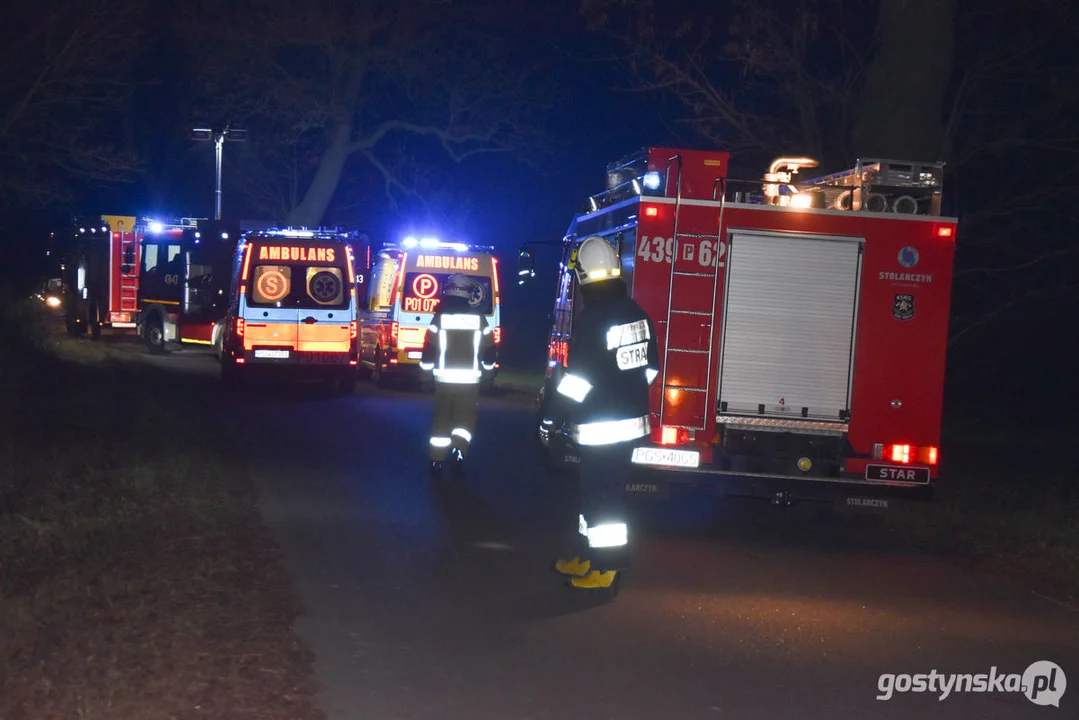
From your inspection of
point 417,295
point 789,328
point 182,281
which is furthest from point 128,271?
point 789,328

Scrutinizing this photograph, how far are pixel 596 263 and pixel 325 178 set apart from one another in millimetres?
33126

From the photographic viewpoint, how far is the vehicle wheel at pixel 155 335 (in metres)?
30.8

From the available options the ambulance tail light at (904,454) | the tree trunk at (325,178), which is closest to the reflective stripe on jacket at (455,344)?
the ambulance tail light at (904,454)

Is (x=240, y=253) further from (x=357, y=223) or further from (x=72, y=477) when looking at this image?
(x=357, y=223)

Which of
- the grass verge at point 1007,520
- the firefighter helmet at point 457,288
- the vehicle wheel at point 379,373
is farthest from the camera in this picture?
the vehicle wheel at point 379,373

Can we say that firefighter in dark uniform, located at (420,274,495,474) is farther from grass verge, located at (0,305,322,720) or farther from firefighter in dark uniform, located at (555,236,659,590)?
firefighter in dark uniform, located at (555,236,659,590)

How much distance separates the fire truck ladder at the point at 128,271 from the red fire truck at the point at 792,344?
2506 centimetres

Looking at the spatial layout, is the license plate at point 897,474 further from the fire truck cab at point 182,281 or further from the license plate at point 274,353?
the fire truck cab at point 182,281

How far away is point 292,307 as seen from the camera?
68.4 feet

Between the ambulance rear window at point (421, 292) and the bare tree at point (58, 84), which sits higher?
the bare tree at point (58, 84)

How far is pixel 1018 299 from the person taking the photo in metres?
17.4

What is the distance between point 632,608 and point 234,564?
2.67 m

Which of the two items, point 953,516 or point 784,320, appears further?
point 953,516

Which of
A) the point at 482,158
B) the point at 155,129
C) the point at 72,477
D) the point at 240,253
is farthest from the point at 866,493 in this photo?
the point at 155,129
